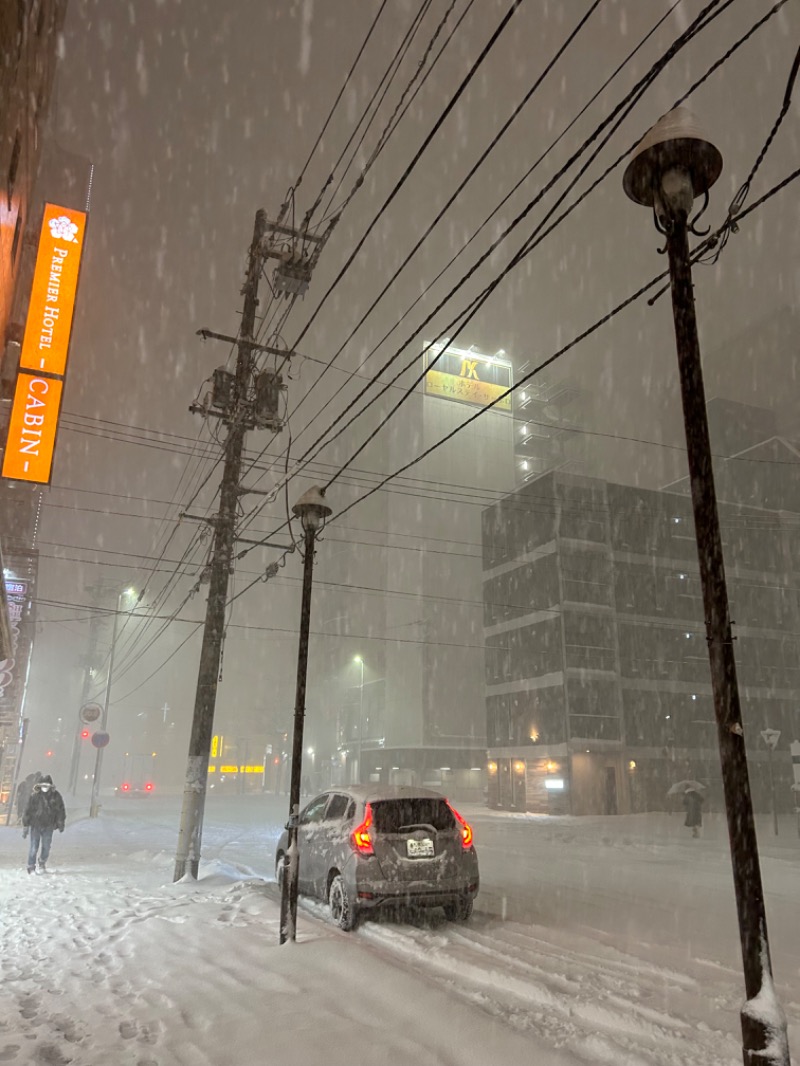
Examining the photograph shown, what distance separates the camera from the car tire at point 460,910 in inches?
370

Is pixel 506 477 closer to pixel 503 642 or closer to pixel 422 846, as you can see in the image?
pixel 503 642

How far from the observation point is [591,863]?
1725cm

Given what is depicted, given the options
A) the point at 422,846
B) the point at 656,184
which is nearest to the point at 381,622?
the point at 422,846

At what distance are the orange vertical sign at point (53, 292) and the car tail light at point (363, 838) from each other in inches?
375

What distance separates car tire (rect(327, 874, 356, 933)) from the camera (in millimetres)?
9078

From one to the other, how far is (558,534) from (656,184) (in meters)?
39.9

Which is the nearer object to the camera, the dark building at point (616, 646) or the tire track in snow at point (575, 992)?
the tire track in snow at point (575, 992)

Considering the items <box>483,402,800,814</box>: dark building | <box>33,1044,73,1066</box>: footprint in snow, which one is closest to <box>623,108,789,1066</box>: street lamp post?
<box>33,1044,73,1066</box>: footprint in snow

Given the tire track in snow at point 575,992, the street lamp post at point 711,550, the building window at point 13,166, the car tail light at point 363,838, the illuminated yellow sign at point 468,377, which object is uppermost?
the illuminated yellow sign at point 468,377

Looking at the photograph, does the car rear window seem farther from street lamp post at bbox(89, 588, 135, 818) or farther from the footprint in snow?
street lamp post at bbox(89, 588, 135, 818)

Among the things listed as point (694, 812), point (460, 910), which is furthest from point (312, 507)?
point (694, 812)

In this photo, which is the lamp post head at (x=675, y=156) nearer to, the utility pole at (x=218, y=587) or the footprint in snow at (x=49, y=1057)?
the footprint in snow at (x=49, y=1057)

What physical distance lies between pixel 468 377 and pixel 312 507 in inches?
2836

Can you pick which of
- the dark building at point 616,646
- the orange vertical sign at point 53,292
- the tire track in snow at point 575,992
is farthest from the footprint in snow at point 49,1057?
the dark building at point 616,646
